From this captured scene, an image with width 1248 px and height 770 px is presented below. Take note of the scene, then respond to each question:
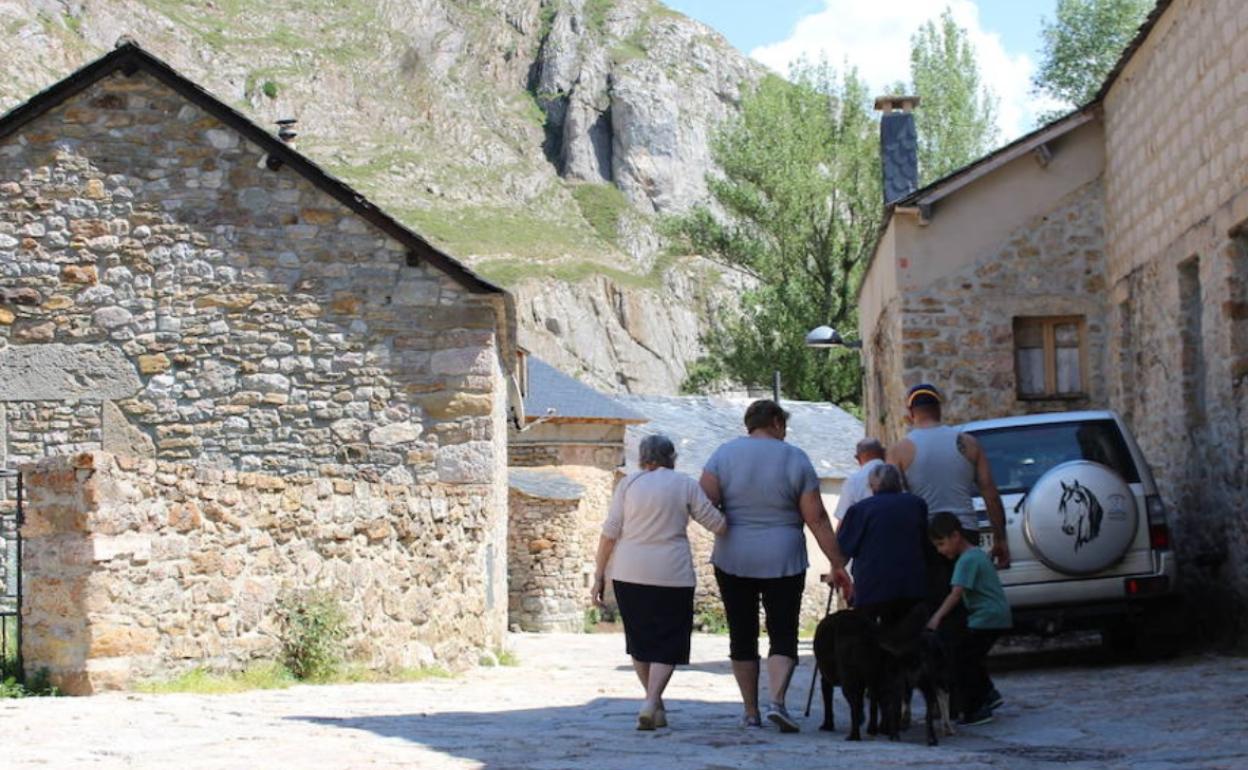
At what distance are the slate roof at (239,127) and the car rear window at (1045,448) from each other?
5.33m

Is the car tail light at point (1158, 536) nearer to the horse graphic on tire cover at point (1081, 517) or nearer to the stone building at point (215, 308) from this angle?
the horse graphic on tire cover at point (1081, 517)

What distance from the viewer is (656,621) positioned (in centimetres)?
823

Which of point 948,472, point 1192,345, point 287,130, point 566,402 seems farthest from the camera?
point 566,402

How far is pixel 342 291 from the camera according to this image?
15070 mm

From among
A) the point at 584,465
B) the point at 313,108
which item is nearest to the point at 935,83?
the point at 584,465

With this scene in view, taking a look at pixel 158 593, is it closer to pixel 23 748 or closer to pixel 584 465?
pixel 23 748

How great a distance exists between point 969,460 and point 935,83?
32.7 m

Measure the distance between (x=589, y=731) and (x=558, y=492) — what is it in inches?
749

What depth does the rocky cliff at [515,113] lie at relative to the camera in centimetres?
11531

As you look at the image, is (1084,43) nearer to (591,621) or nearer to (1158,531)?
(591,621)

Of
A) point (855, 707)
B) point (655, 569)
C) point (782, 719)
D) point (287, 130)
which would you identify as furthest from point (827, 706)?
point (287, 130)

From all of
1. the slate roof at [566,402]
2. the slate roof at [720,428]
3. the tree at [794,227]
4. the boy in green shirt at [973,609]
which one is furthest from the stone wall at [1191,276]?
the tree at [794,227]

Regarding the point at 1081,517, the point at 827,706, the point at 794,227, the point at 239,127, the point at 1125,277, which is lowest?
the point at 827,706

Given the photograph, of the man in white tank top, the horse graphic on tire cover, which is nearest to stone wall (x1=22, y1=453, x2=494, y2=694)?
the man in white tank top
